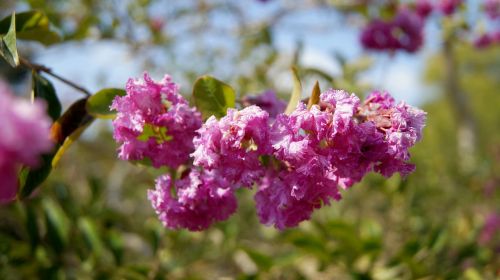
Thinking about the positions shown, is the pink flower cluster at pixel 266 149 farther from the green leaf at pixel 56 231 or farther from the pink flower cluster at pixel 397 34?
the pink flower cluster at pixel 397 34

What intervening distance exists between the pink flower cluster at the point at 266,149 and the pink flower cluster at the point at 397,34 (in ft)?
6.33

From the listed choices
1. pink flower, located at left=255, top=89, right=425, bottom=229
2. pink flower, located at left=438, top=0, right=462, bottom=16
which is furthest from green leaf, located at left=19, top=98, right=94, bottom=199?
pink flower, located at left=438, top=0, right=462, bottom=16

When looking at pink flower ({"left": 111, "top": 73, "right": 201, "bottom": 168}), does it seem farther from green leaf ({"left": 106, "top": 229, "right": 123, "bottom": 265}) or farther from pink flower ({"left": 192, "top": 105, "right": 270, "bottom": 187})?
green leaf ({"left": 106, "top": 229, "right": 123, "bottom": 265})

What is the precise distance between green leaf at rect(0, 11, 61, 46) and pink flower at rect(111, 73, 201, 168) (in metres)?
0.51

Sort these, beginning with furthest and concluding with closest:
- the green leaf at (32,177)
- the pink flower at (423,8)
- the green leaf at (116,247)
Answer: the pink flower at (423,8) → the green leaf at (116,247) → the green leaf at (32,177)

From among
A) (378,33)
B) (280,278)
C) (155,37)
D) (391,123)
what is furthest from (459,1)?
(391,123)

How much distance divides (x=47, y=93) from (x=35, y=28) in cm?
34

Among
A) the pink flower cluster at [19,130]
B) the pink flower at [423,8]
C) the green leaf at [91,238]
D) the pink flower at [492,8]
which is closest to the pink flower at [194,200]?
the pink flower cluster at [19,130]

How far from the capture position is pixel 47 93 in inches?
47.1

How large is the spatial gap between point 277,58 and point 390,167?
7.66 feet

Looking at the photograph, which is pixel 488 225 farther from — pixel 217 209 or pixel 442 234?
pixel 217 209

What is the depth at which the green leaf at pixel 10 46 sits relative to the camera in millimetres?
1070

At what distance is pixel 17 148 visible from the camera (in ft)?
1.58

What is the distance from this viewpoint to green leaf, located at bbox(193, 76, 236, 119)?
1.13m
